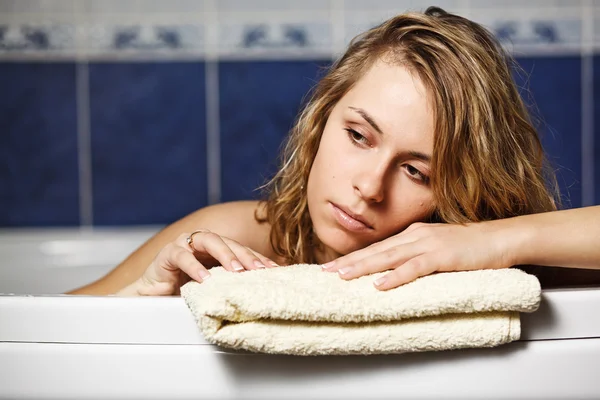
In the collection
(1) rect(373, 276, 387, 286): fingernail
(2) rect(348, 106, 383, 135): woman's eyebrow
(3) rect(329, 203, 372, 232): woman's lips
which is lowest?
(1) rect(373, 276, 387, 286): fingernail

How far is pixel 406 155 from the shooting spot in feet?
3.37

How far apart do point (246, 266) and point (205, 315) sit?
0.54 feet

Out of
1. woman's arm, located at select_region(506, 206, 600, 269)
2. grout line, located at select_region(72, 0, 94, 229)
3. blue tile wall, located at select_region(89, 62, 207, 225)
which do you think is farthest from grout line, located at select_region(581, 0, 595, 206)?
grout line, located at select_region(72, 0, 94, 229)

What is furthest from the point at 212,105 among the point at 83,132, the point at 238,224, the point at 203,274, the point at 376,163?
the point at 203,274

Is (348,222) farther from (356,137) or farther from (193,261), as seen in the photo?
(193,261)

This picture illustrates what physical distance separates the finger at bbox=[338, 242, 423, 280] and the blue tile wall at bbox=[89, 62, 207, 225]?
1.28m

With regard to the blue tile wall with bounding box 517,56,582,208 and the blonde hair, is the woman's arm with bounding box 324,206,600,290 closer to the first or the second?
the blonde hair

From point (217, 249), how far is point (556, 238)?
1.51 feet

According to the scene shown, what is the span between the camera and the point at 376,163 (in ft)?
3.33

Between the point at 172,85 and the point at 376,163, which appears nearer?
the point at 376,163

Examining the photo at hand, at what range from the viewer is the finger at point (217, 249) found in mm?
919

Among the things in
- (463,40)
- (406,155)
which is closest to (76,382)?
(406,155)

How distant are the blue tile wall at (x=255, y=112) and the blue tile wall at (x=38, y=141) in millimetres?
457

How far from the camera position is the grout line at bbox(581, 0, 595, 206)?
2092 mm
